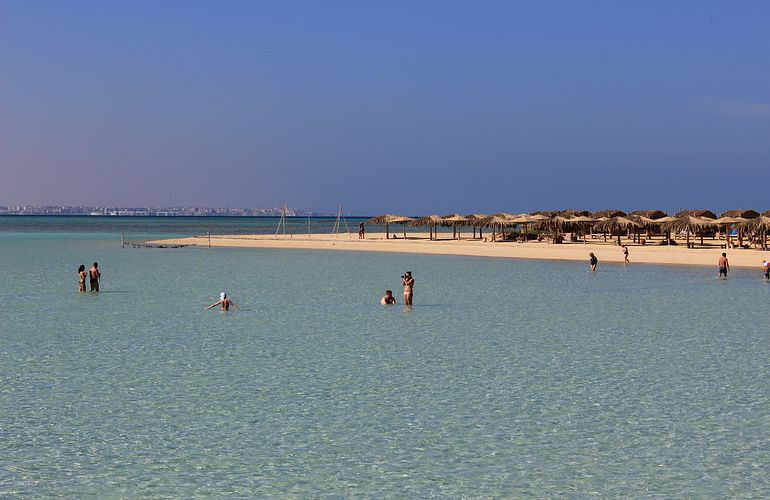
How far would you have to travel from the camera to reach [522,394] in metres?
12.6

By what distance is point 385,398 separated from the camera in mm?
12297

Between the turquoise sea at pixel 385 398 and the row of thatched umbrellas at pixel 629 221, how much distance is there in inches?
956

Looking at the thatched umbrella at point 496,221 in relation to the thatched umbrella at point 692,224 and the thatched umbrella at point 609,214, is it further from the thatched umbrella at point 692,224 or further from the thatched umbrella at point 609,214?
the thatched umbrella at point 692,224

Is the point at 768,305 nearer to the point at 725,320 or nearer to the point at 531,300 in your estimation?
the point at 725,320

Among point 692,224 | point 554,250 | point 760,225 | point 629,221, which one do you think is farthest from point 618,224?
point 760,225

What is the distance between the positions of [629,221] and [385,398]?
1814 inches

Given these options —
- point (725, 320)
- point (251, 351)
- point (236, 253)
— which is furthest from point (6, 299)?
point (236, 253)

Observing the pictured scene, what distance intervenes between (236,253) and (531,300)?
3447cm

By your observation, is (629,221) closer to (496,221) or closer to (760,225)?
(760,225)

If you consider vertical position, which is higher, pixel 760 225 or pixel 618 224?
pixel 618 224

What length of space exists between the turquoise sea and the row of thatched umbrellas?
24.3 meters

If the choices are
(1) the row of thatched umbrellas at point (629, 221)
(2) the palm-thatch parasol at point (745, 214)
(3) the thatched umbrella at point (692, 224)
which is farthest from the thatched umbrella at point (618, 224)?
(2) the palm-thatch parasol at point (745, 214)

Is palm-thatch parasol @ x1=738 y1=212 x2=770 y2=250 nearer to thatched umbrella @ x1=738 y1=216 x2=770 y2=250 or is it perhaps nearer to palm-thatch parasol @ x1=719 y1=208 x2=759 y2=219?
thatched umbrella @ x1=738 y1=216 x2=770 y2=250

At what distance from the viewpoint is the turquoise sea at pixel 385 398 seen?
28.6 ft
